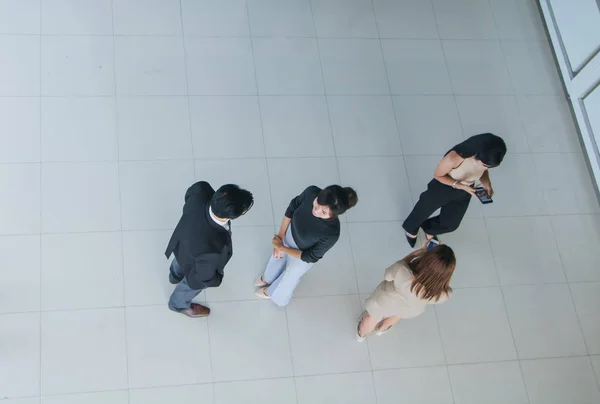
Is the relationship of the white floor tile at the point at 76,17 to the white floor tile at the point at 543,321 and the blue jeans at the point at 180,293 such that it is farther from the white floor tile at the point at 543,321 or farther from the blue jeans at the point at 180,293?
the white floor tile at the point at 543,321

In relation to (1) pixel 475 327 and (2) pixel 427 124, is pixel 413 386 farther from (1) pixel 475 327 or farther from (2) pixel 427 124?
(2) pixel 427 124

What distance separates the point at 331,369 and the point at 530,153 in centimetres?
252

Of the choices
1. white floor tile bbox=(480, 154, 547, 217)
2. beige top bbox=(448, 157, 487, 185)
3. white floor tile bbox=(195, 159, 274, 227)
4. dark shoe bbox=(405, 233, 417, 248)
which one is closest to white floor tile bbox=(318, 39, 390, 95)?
white floor tile bbox=(195, 159, 274, 227)

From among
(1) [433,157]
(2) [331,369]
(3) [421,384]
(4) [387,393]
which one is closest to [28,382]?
(2) [331,369]

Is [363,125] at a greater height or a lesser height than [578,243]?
greater

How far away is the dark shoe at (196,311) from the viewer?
3582 millimetres

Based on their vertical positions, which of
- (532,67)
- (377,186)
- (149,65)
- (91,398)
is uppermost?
(149,65)

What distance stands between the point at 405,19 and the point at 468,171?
2185 millimetres

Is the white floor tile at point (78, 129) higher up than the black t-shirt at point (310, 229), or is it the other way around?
the white floor tile at point (78, 129)

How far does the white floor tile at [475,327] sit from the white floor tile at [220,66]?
2.34 meters

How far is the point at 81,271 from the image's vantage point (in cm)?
367

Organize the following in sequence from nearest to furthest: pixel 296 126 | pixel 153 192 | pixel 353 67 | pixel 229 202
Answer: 1. pixel 229 202
2. pixel 153 192
3. pixel 296 126
4. pixel 353 67

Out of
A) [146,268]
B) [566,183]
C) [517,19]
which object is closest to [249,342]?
[146,268]

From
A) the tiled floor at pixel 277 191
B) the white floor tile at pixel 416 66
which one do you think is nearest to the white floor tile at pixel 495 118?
the tiled floor at pixel 277 191
